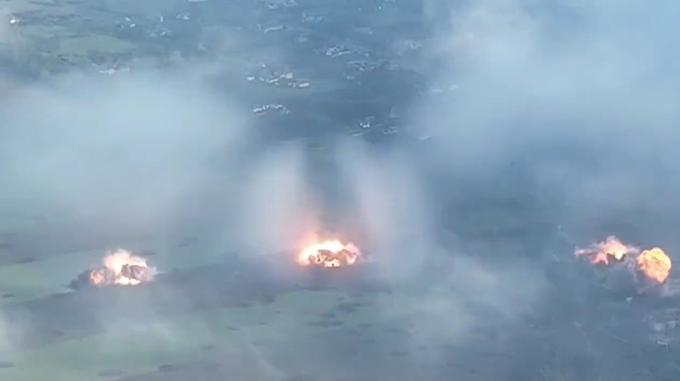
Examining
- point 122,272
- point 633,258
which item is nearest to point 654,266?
point 633,258

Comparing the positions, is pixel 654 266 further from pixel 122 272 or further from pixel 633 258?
pixel 122 272

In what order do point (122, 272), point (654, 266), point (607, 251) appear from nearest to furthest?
point (122, 272) → point (654, 266) → point (607, 251)

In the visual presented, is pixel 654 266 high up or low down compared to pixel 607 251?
down

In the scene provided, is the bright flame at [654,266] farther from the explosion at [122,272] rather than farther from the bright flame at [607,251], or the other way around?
the explosion at [122,272]

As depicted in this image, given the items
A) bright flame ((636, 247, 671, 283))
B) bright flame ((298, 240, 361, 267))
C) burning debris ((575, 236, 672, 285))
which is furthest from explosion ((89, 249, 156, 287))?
bright flame ((636, 247, 671, 283))

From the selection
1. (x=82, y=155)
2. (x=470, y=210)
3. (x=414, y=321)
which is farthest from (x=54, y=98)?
(x=414, y=321)

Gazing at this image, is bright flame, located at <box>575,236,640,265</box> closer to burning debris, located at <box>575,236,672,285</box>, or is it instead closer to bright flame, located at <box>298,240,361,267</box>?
burning debris, located at <box>575,236,672,285</box>

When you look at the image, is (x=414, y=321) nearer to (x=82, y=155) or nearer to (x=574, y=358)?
(x=574, y=358)
